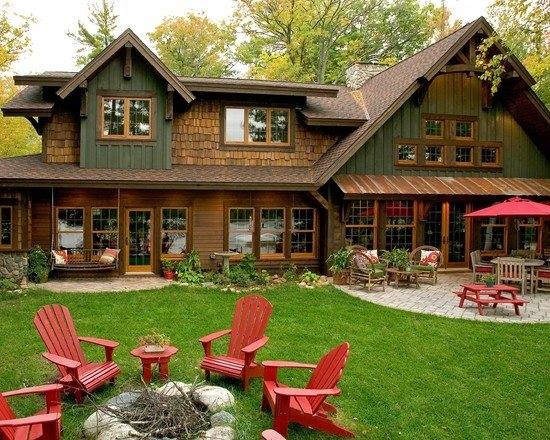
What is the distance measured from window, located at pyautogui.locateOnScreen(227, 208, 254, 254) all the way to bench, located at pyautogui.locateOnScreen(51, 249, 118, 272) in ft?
10.5

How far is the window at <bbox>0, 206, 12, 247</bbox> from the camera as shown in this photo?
11914 mm

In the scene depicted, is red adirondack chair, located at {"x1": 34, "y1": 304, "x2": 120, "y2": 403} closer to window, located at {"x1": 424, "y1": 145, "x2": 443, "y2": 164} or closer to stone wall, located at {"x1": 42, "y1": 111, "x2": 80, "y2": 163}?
stone wall, located at {"x1": 42, "y1": 111, "x2": 80, "y2": 163}

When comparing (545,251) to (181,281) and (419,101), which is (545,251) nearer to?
(419,101)

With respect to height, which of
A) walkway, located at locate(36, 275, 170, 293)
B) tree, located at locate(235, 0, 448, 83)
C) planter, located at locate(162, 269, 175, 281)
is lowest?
walkway, located at locate(36, 275, 170, 293)

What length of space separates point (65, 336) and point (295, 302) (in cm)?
542

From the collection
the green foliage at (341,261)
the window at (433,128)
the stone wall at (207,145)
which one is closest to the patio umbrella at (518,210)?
the green foliage at (341,261)

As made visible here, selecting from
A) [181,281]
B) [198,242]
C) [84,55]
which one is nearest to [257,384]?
[181,281]

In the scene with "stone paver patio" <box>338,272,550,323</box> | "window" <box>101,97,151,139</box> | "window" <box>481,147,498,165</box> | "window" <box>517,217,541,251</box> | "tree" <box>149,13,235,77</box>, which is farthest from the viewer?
"tree" <box>149,13,235,77</box>

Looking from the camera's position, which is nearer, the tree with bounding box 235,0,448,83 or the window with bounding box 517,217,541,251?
the window with bounding box 517,217,541,251

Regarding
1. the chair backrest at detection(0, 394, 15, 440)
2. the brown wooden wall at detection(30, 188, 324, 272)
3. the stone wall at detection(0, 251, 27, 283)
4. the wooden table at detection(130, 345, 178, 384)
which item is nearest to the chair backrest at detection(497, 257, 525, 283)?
the brown wooden wall at detection(30, 188, 324, 272)

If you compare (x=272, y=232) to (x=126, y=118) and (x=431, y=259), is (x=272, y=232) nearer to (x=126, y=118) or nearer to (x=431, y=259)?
(x=431, y=259)

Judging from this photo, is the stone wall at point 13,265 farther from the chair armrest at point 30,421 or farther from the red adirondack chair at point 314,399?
the red adirondack chair at point 314,399

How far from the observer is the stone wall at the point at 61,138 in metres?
12.8

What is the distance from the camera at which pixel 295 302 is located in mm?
10266
